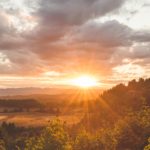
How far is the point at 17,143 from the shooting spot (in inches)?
7677

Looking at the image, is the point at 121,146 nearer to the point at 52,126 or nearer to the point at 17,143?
the point at 52,126

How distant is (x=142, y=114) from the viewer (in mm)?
96750

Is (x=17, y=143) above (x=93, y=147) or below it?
below

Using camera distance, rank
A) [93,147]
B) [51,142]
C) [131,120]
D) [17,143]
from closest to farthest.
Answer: [51,142] → [93,147] → [131,120] → [17,143]

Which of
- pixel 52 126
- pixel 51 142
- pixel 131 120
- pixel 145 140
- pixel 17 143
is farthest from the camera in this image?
pixel 17 143

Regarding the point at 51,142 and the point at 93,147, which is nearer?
the point at 51,142

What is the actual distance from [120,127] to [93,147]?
1556 centimetres

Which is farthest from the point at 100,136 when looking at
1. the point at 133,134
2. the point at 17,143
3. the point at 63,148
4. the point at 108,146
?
the point at 17,143

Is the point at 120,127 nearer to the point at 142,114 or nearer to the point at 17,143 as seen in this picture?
the point at 142,114

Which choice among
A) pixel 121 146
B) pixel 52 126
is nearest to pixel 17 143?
pixel 121 146

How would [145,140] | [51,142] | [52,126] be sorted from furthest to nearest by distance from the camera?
1. [145,140]
2. [52,126]
3. [51,142]

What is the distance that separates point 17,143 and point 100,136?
400 feet

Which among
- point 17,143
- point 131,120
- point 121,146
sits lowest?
point 17,143

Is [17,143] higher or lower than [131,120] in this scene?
lower
